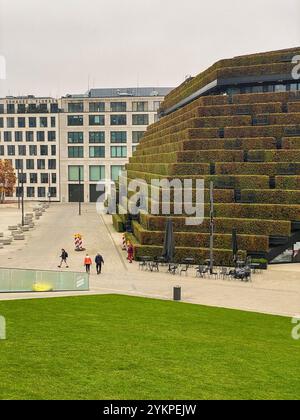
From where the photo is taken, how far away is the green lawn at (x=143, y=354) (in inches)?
531

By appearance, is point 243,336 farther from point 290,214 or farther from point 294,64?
point 294,64

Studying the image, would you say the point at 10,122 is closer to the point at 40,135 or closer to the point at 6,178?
the point at 40,135

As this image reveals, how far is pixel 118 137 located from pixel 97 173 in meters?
8.55

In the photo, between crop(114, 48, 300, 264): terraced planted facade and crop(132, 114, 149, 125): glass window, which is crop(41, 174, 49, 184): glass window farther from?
crop(114, 48, 300, 264): terraced planted facade

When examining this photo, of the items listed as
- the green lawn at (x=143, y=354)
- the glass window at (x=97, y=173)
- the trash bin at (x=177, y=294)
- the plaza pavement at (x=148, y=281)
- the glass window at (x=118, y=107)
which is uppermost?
the glass window at (x=118, y=107)

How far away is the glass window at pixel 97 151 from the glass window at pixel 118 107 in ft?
26.8

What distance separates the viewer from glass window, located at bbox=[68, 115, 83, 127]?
11612 cm

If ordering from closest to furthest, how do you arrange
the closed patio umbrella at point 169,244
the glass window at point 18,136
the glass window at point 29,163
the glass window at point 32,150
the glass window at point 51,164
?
the closed patio umbrella at point 169,244 < the glass window at point 51,164 < the glass window at point 32,150 < the glass window at point 29,163 < the glass window at point 18,136

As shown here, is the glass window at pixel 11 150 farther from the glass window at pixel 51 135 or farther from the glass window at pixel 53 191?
the glass window at pixel 53 191

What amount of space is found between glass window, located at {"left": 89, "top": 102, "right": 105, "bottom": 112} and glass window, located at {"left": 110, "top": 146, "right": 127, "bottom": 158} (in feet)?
27.2

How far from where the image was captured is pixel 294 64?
165 ft

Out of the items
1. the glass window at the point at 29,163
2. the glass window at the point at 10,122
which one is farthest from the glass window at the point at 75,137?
the glass window at the point at 10,122

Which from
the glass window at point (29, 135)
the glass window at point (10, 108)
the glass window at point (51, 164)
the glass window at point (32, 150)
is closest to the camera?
the glass window at point (51, 164)

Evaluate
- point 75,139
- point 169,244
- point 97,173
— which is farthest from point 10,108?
point 169,244
